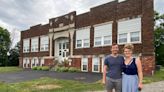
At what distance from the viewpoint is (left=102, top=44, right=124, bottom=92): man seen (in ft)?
24.8

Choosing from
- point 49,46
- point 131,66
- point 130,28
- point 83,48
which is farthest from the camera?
point 49,46

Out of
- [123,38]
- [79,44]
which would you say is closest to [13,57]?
[79,44]

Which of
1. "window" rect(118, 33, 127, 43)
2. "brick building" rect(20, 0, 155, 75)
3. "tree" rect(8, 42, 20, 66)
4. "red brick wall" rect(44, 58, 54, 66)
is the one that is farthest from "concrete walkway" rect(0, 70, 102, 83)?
"tree" rect(8, 42, 20, 66)

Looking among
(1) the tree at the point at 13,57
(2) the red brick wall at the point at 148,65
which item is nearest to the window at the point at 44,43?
(1) the tree at the point at 13,57

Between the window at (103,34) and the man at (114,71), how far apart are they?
2173 centimetres

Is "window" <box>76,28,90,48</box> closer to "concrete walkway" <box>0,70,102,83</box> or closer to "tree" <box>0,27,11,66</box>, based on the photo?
"concrete walkway" <box>0,70,102,83</box>

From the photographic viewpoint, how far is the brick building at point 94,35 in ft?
82.8

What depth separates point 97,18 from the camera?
103 feet

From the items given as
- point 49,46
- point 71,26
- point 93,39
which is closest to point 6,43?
point 49,46

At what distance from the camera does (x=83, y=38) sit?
3353 centimetres

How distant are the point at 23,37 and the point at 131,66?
4520 cm

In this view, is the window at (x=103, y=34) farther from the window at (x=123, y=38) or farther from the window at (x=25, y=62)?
the window at (x=25, y=62)

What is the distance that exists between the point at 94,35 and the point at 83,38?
6.81 ft

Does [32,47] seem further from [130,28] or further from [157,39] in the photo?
[130,28]
